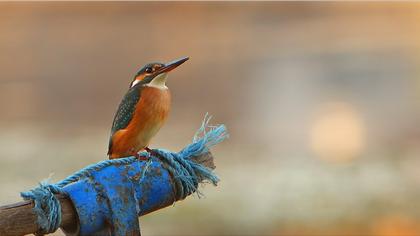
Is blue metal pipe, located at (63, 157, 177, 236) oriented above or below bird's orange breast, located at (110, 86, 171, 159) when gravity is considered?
below

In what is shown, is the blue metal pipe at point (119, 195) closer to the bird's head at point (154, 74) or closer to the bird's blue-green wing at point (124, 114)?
the bird's blue-green wing at point (124, 114)

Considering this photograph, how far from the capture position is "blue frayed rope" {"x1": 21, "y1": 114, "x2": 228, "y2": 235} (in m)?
1.98

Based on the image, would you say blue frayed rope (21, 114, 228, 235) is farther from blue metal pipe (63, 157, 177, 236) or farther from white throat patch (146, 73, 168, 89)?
white throat patch (146, 73, 168, 89)

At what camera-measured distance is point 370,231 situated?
277 inches

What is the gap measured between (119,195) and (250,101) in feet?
29.7

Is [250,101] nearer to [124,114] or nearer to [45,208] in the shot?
[124,114]

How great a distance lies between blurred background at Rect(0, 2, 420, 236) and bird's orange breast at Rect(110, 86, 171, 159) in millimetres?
3872

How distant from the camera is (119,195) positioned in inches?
83.3

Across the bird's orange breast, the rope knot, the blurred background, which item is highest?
the blurred background

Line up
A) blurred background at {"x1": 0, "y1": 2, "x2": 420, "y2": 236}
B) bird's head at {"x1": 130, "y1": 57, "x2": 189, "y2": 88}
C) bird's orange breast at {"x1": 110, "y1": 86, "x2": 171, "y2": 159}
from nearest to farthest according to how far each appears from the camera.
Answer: bird's orange breast at {"x1": 110, "y1": 86, "x2": 171, "y2": 159}
bird's head at {"x1": 130, "y1": 57, "x2": 189, "y2": 88}
blurred background at {"x1": 0, "y1": 2, "x2": 420, "y2": 236}

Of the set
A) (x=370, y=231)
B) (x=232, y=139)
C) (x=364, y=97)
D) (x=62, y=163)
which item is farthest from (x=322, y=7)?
(x=370, y=231)

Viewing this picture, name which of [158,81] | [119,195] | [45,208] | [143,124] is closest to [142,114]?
[143,124]

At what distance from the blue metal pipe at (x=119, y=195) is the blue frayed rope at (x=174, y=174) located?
0.06 ft

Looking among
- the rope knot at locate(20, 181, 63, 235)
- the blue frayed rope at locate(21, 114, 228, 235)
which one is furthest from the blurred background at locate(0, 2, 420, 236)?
the rope knot at locate(20, 181, 63, 235)
